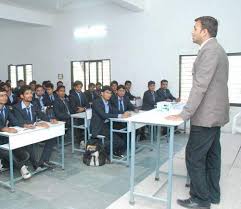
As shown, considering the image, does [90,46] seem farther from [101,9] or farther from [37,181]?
[37,181]

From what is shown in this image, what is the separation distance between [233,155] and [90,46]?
528cm

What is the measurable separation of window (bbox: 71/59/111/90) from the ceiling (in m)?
1.60

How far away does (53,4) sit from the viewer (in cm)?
756

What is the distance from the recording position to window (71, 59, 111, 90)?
7895 millimetres

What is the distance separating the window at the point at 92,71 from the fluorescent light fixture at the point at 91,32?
2.44 ft

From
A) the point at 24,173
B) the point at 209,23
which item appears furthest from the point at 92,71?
the point at 209,23

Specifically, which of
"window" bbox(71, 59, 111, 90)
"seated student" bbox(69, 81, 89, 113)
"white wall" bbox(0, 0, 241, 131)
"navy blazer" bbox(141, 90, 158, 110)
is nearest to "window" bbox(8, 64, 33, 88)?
"white wall" bbox(0, 0, 241, 131)

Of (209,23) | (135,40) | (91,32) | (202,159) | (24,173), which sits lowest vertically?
(24,173)

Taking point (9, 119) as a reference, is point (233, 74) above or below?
above

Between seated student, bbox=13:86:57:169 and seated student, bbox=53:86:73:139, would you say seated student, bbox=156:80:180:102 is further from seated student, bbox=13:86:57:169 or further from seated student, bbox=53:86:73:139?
seated student, bbox=13:86:57:169

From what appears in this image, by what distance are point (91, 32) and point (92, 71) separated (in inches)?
44.9

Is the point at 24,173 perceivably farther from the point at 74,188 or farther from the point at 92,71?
the point at 92,71

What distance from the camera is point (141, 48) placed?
7.10 m

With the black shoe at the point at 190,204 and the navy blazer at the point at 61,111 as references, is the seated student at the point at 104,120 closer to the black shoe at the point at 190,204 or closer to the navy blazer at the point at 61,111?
the navy blazer at the point at 61,111
